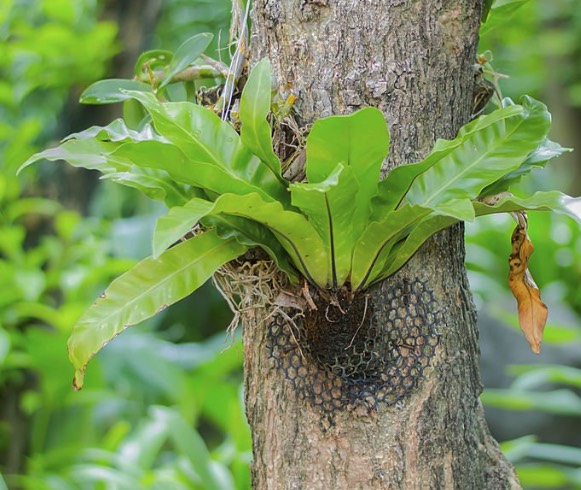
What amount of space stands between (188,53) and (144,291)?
1.25 feet

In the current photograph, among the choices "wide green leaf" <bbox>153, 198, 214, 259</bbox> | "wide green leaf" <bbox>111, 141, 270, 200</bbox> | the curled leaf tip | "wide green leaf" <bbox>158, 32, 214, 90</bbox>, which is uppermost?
"wide green leaf" <bbox>158, 32, 214, 90</bbox>

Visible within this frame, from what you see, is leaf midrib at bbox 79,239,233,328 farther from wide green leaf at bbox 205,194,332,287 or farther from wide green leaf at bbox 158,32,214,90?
wide green leaf at bbox 158,32,214,90

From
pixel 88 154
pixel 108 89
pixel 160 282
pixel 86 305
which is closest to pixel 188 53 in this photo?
pixel 108 89

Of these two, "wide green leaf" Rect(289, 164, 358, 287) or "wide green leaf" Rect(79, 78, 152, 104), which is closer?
"wide green leaf" Rect(289, 164, 358, 287)

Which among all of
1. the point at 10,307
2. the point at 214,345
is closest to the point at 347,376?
the point at 10,307

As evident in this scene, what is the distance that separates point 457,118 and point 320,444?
451mm

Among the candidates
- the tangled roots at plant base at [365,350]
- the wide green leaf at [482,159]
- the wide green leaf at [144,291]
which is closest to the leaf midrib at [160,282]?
the wide green leaf at [144,291]

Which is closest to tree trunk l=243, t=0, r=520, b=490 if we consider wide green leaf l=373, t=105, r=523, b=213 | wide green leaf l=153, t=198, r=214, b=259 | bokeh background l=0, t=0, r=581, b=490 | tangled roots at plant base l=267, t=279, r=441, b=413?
tangled roots at plant base l=267, t=279, r=441, b=413

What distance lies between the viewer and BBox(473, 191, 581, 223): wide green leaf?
0.76 meters

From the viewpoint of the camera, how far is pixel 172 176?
2.67 ft

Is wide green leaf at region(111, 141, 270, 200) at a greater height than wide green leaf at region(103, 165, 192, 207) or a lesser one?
lesser

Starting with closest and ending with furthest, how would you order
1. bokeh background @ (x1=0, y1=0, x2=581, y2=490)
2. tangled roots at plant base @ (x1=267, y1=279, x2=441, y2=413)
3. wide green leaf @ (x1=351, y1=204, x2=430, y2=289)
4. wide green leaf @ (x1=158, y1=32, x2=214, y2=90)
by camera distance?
1. wide green leaf @ (x1=351, y1=204, x2=430, y2=289)
2. tangled roots at plant base @ (x1=267, y1=279, x2=441, y2=413)
3. wide green leaf @ (x1=158, y1=32, x2=214, y2=90)
4. bokeh background @ (x1=0, y1=0, x2=581, y2=490)

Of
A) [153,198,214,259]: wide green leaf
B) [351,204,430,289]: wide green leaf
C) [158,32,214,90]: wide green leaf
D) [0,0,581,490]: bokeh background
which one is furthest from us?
[0,0,581,490]: bokeh background

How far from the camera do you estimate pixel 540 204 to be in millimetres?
798
